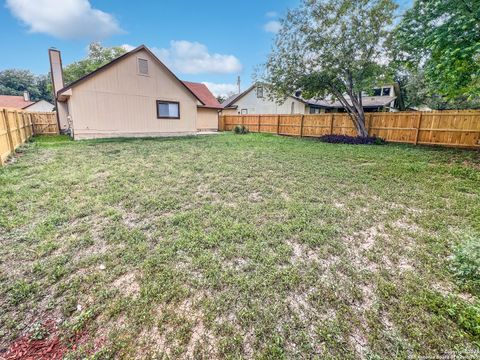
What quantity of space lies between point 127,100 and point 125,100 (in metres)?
0.11

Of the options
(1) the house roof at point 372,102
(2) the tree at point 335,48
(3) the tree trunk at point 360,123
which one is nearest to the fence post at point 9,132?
(2) the tree at point 335,48

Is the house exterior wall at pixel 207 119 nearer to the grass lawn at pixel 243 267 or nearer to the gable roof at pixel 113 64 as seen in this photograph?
the gable roof at pixel 113 64

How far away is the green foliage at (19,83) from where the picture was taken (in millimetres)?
47344

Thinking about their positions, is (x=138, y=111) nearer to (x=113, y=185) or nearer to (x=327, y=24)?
(x=113, y=185)

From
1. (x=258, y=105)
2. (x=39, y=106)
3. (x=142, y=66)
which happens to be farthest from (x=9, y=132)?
(x=39, y=106)

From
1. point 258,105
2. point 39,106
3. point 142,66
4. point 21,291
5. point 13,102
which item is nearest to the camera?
point 21,291

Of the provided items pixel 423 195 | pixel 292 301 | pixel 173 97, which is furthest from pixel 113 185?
pixel 173 97

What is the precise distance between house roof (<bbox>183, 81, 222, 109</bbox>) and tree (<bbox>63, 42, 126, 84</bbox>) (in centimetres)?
1519

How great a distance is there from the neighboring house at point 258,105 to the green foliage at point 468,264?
→ 68.2 ft

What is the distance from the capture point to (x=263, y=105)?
25.0 meters

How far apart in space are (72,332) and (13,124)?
1031cm

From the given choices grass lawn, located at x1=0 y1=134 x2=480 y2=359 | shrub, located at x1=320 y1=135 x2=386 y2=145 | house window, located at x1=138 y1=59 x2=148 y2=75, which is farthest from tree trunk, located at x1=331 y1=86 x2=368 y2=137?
house window, located at x1=138 y1=59 x2=148 y2=75

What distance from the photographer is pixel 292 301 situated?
2.11m

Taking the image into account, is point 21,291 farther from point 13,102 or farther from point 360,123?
point 13,102
